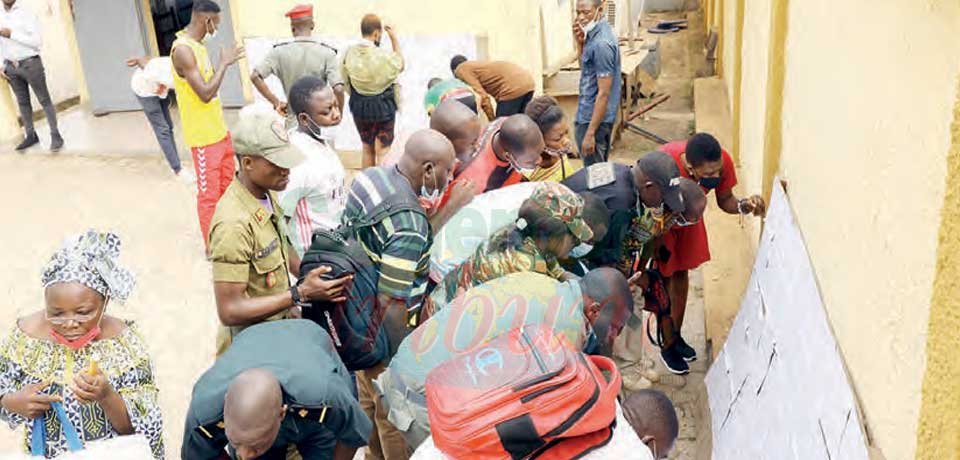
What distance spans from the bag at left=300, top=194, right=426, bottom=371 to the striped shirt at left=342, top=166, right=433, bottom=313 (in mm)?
31

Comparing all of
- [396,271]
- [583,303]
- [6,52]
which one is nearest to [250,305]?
[396,271]

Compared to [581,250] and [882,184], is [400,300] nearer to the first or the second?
[581,250]

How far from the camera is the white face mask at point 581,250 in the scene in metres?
3.88

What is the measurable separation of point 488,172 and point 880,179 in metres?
2.48

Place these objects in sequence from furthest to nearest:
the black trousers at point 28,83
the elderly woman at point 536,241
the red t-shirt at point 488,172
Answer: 1. the black trousers at point 28,83
2. the red t-shirt at point 488,172
3. the elderly woman at point 536,241

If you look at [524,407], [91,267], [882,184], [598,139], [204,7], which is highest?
[204,7]

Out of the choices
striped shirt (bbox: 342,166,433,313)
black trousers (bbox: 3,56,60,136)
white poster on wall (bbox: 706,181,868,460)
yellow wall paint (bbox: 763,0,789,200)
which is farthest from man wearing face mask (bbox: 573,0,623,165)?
black trousers (bbox: 3,56,60,136)

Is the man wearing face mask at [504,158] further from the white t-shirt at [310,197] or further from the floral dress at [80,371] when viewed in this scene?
the floral dress at [80,371]

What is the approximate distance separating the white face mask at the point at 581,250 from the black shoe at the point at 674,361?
1.16 m

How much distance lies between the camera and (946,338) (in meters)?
1.63

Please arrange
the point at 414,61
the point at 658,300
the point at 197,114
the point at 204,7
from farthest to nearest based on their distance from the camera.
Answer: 1. the point at 414,61
2. the point at 197,114
3. the point at 204,7
4. the point at 658,300

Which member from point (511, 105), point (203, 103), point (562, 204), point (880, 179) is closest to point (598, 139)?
point (511, 105)

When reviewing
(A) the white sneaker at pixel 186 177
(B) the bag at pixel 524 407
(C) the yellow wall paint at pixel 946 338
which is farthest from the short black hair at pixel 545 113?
(A) the white sneaker at pixel 186 177

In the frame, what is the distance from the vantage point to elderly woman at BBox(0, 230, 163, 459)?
287cm
